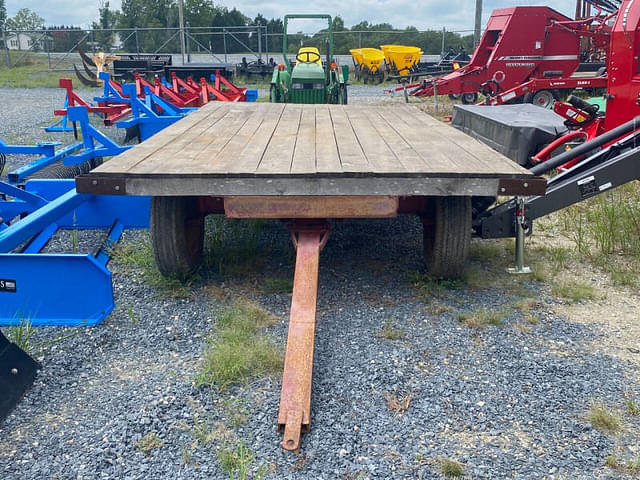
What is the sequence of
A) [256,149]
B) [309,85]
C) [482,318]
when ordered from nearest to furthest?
[482,318] → [256,149] → [309,85]

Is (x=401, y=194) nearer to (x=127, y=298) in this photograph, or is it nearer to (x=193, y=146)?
(x=193, y=146)

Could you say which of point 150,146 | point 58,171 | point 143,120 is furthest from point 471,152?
point 143,120

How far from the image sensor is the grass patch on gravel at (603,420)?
2488 millimetres

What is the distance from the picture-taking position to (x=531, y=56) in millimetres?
11859

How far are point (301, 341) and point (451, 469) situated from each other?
83cm

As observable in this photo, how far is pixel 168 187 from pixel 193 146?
2.79 ft

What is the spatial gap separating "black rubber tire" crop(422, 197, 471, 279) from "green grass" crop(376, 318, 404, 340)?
628 mm

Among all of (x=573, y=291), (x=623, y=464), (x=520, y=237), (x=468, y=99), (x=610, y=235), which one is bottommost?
(x=623, y=464)

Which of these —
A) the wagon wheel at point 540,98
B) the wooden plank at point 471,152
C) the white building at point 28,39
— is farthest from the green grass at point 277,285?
the white building at point 28,39

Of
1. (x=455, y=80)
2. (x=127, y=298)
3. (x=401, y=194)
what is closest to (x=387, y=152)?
(x=401, y=194)

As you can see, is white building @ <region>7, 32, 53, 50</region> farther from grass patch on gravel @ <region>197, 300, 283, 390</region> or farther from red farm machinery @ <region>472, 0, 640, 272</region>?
grass patch on gravel @ <region>197, 300, 283, 390</region>

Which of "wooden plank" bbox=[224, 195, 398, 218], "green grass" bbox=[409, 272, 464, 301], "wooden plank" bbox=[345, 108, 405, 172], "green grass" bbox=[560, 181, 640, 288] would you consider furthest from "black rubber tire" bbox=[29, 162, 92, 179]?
"green grass" bbox=[560, 181, 640, 288]

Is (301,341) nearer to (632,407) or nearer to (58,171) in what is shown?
(632,407)

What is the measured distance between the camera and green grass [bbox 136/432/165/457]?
233 cm
